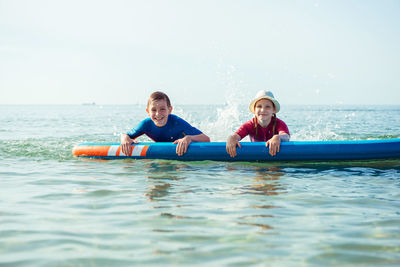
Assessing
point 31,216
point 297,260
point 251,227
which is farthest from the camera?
point 31,216

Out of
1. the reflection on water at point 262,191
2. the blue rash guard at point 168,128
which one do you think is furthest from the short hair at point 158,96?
the reflection on water at point 262,191

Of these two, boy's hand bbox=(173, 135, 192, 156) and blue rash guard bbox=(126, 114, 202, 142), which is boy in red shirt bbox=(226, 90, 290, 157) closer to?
boy's hand bbox=(173, 135, 192, 156)

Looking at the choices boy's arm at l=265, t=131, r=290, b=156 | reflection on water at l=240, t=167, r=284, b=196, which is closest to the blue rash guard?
boy's arm at l=265, t=131, r=290, b=156

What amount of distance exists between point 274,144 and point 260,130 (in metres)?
0.57

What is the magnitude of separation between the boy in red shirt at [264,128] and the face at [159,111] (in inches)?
42.5

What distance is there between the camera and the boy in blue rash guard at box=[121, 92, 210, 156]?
20.8 feet

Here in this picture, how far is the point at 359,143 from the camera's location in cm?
606

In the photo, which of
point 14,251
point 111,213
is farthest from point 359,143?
point 14,251

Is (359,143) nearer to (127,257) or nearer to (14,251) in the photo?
(127,257)

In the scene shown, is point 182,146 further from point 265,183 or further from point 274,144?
point 265,183

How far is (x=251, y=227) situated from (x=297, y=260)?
617 mm

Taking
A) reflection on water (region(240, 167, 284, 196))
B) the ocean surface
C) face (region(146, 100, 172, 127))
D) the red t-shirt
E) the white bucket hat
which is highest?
the white bucket hat

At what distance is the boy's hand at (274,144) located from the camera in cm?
592

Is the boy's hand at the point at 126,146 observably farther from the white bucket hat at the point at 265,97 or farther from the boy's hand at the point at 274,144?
the boy's hand at the point at 274,144
